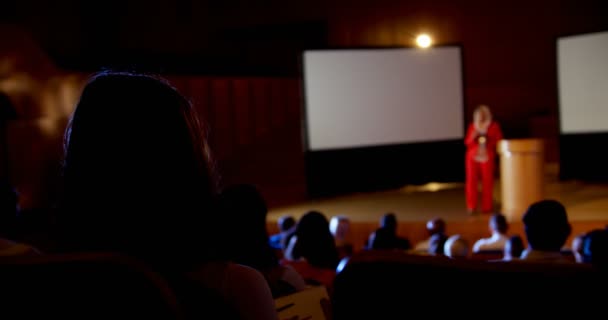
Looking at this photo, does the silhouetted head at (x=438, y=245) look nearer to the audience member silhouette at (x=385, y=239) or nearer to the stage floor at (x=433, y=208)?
the audience member silhouette at (x=385, y=239)

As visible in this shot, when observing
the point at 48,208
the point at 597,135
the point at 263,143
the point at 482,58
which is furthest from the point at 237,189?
the point at 482,58

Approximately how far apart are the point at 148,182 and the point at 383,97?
7.06 m

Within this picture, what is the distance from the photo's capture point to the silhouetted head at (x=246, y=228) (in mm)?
Answer: 1951

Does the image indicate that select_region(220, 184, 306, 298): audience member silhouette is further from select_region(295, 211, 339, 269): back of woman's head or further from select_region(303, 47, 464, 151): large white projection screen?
select_region(303, 47, 464, 151): large white projection screen

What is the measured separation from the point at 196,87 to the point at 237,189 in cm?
574

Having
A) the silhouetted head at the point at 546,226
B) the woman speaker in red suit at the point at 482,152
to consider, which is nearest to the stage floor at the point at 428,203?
the woman speaker in red suit at the point at 482,152

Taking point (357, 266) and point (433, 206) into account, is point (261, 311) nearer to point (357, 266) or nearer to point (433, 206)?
point (357, 266)

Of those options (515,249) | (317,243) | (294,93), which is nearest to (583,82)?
(294,93)

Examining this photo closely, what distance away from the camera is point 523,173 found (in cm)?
582

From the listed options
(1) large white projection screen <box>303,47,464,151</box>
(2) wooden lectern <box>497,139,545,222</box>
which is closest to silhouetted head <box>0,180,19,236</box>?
(2) wooden lectern <box>497,139,545,222</box>

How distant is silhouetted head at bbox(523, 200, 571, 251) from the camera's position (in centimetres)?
231

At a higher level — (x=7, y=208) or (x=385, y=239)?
(x=7, y=208)

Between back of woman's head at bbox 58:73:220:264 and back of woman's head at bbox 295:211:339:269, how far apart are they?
5.81ft

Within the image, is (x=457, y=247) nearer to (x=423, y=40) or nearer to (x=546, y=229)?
(x=546, y=229)
